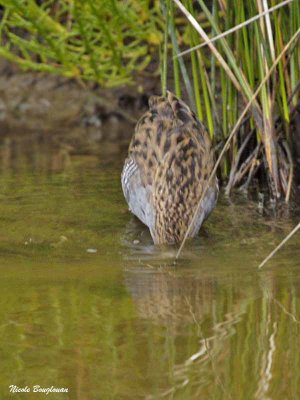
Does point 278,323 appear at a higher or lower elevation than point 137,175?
lower

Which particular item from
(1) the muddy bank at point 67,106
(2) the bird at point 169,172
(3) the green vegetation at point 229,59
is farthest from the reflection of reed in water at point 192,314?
(1) the muddy bank at point 67,106

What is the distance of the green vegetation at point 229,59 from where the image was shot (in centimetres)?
645

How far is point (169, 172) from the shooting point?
6504 mm

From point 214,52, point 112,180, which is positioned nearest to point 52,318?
point 214,52

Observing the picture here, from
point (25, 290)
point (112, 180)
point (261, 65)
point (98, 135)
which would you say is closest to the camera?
point (25, 290)

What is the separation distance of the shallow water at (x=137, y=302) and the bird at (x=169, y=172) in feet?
0.41

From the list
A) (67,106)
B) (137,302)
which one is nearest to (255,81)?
(137,302)

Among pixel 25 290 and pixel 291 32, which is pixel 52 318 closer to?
pixel 25 290

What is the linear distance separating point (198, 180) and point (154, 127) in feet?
1.60

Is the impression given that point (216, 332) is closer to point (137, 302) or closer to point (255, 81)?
point (137, 302)

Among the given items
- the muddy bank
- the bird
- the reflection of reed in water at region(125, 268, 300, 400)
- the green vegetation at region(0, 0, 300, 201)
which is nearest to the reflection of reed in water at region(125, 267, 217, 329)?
the reflection of reed in water at region(125, 268, 300, 400)

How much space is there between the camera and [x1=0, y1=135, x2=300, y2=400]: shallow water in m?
4.04

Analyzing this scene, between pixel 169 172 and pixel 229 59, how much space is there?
27.3 inches

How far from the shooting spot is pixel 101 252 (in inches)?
228
